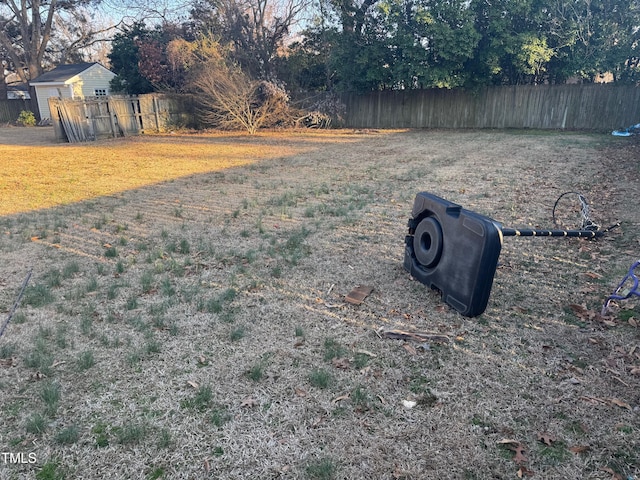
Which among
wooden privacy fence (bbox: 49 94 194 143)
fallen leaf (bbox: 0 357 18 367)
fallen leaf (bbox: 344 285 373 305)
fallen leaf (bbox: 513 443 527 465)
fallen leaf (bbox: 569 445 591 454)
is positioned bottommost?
fallen leaf (bbox: 513 443 527 465)

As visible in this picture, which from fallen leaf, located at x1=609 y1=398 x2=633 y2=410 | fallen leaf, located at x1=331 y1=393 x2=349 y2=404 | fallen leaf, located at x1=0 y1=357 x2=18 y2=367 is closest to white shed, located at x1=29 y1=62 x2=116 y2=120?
fallen leaf, located at x1=0 y1=357 x2=18 y2=367

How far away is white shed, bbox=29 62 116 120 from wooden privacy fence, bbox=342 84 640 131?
57.0 ft

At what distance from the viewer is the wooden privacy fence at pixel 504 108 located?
17.0 m

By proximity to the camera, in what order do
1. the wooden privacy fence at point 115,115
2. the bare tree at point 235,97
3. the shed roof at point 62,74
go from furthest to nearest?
the shed roof at point 62,74 < the bare tree at point 235,97 < the wooden privacy fence at point 115,115

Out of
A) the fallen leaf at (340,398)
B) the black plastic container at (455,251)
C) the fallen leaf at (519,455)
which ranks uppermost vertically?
the black plastic container at (455,251)

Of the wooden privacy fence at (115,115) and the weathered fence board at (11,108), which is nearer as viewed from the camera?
the wooden privacy fence at (115,115)

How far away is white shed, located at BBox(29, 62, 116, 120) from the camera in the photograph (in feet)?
87.7

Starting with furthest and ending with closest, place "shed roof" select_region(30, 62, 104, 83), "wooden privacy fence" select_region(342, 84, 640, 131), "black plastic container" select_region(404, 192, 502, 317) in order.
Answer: "shed roof" select_region(30, 62, 104, 83) → "wooden privacy fence" select_region(342, 84, 640, 131) → "black plastic container" select_region(404, 192, 502, 317)

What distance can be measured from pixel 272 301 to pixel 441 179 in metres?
5.80

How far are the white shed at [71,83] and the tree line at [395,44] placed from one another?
3426mm

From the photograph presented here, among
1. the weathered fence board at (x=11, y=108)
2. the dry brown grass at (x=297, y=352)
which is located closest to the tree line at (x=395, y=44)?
the weathered fence board at (x=11, y=108)

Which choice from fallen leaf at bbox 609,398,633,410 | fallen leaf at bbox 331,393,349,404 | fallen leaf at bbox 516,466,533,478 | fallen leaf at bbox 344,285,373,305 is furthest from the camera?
fallen leaf at bbox 344,285,373,305

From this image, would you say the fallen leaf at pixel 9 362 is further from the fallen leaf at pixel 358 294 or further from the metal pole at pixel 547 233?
the metal pole at pixel 547 233

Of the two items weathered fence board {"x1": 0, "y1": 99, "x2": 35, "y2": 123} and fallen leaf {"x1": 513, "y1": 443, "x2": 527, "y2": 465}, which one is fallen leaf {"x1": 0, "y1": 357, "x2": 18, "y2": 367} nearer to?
fallen leaf {"x1": 513, "y1": 443, "x2": 527, "y2": 465}
